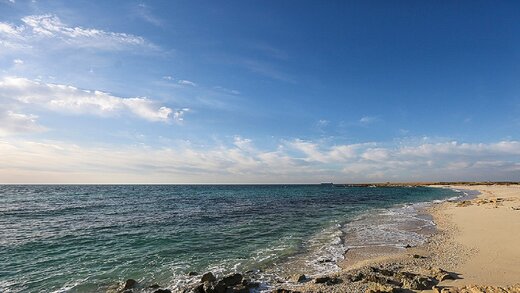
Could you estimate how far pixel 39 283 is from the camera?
12891 millimetres

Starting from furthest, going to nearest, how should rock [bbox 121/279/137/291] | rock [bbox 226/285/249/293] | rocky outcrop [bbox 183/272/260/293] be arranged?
rock [bbox 121/279/137/291]
rock [bbox 226/285/249/293]
rocky outcrop [bbox 183/272/260/293]

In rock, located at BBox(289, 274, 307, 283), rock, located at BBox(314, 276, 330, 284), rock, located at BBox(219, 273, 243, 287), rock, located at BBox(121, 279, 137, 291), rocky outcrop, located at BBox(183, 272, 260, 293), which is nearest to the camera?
rocky outcrop, located at BBox(183, 272, 260, 293)

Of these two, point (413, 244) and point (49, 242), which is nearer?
point (413, 244)

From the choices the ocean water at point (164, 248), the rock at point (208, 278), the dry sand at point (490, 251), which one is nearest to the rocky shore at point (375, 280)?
the rock at point (208, 278)

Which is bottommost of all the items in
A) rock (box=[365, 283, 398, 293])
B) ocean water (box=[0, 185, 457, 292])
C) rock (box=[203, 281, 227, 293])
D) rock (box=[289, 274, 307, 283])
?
ocean water (box=[0, 185, 457, 292])

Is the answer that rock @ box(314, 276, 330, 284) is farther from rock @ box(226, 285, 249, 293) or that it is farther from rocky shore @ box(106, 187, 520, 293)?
rock @ box(226, 285, 249, 293)

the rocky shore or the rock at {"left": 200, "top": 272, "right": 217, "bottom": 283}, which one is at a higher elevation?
the rocky shore

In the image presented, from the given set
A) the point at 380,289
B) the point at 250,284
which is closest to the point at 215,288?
the point at 250,284

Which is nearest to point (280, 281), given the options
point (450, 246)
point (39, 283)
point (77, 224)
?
point (39, 283)

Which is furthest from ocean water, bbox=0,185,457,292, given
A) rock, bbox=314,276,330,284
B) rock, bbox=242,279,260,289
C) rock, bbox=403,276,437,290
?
rock, bbox=403,276,437,290

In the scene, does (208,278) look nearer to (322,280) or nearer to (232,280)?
(232,280)

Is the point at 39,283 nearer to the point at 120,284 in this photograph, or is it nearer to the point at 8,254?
the point at 120,284

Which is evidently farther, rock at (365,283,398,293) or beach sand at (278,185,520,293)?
beach sand at (278,185,520,293)

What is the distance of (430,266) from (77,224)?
29812mm
